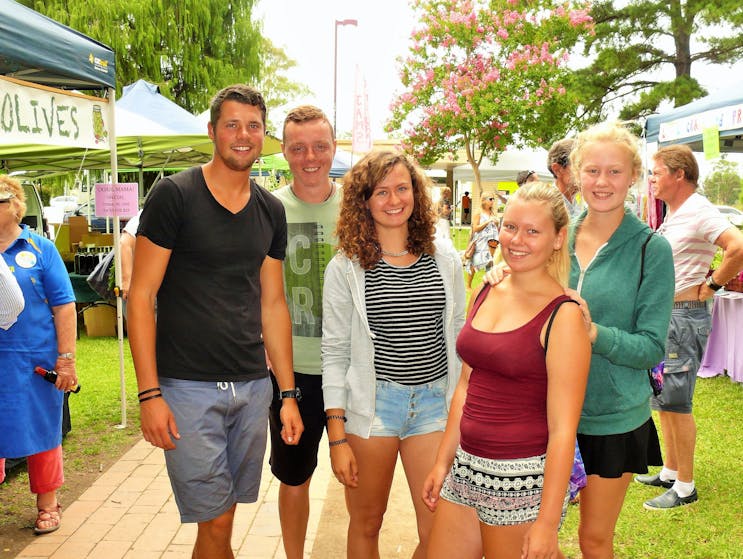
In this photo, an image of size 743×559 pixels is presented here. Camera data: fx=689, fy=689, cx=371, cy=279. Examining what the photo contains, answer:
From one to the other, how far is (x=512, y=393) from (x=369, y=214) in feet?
3.41

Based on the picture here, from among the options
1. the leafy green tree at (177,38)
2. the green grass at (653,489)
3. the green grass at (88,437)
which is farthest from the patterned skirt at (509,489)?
the leafy green tree at (177,38)

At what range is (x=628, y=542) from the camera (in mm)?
4098

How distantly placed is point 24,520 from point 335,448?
2747mm

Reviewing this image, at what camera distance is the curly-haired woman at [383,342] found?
9.25 feet

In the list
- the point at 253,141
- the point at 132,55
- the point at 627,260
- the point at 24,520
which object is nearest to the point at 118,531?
the point at 24,520

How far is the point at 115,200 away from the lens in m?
6.08

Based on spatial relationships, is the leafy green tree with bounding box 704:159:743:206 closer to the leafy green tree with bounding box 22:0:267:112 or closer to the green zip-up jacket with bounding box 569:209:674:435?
the leafy green tree with bounding box 22:0:267:112

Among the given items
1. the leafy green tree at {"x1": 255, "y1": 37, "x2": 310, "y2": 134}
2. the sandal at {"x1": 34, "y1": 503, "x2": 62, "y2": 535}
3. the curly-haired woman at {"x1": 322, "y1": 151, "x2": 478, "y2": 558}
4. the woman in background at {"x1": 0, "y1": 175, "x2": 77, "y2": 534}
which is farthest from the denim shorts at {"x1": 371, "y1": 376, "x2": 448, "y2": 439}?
the leafy green tree at {"x1": 255, "y1": 37, "x2": 310, "y2": 134}

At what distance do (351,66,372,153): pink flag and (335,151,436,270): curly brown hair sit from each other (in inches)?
319

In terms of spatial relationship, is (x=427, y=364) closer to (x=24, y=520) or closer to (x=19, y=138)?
(x=19, y=138)

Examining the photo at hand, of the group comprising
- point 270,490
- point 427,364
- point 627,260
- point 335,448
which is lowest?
point 270,490

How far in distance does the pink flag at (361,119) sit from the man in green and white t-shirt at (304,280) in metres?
7.70

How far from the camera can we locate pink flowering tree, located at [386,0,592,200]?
79.4 ft

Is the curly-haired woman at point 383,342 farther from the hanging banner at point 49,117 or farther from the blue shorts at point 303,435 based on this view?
the hanging banner at point 49,117
